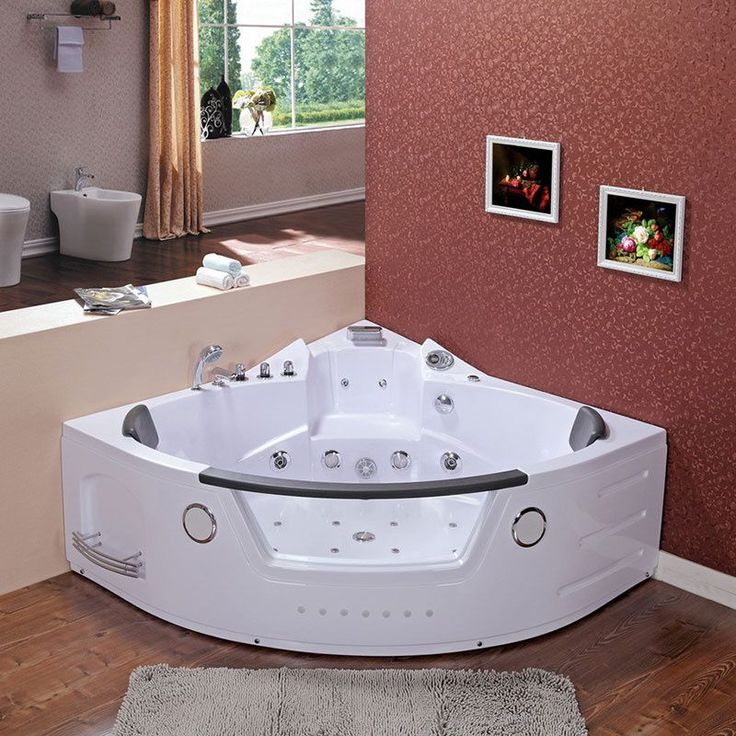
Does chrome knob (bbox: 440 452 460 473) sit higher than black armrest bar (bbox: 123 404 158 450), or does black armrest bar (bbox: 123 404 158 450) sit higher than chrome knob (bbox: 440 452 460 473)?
black armrest bar (bbox: 123 404 158 450)

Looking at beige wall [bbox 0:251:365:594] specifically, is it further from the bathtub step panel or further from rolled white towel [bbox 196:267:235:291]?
the bathtub step panel

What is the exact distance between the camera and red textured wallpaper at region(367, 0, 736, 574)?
315 centimetres

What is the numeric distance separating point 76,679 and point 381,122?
2197 millimetres

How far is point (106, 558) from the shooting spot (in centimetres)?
331

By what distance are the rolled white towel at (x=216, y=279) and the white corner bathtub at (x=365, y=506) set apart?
323 mm

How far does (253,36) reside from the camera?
22.1 ft

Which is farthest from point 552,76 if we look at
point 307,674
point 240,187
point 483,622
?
point 240,187

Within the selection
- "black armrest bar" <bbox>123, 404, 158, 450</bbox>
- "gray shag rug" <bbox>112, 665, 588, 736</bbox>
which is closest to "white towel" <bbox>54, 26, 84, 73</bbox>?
"black armrest bar" <bbox>123, 404, 158, 450</bbox>

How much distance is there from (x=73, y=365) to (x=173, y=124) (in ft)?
9.37

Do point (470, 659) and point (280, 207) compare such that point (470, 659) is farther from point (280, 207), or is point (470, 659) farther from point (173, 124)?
point (280, 207)

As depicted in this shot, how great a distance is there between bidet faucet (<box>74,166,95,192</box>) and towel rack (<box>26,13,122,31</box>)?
71 cm

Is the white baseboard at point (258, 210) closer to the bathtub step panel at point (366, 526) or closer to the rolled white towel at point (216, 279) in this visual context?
the rolled white towel at point (216, 279)

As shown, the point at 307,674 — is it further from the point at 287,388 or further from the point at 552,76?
Answer: the point at 552,76

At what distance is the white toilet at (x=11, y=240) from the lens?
4820 mm
